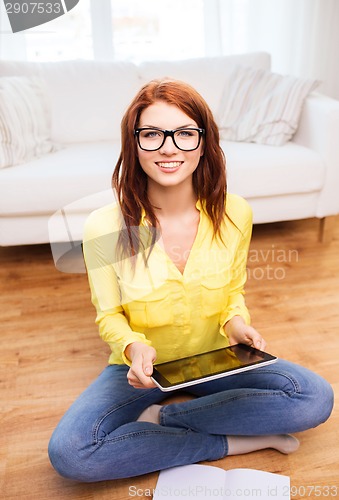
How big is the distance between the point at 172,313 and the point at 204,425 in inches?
9.7

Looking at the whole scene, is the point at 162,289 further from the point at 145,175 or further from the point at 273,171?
the point at 273,171

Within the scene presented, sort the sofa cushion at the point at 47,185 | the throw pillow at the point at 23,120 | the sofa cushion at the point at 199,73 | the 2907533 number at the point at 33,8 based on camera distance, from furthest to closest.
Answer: the 2907533 number at the point at 33,8 < the sofa cushion at the point at 199,73 < the throw pillow at the point at 23,120 < the sofa cushion at the point at 47,185

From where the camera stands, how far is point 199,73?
2689 millimetres

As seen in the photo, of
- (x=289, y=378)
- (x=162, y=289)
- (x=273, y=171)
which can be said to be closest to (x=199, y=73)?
(x=273, y=171)

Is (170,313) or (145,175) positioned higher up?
(145,175)

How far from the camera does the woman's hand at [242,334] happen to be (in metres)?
1.21

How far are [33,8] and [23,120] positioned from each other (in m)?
1.08

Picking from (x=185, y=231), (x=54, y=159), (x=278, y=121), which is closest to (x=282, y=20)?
(x=278, y=121)

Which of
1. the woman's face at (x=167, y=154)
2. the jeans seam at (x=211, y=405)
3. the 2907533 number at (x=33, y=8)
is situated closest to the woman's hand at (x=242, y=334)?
the jeans seam at (x=211, y=405)

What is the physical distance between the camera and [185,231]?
1.32 meters

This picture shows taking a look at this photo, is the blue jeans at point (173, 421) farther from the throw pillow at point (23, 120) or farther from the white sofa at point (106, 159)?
the throw pillow at point (23, 120)

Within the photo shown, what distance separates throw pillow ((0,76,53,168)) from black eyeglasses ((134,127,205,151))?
1.19m

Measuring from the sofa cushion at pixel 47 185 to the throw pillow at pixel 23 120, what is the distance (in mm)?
102

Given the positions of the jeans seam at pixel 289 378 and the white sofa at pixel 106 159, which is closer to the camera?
the jeans seam at pixel 289 378
